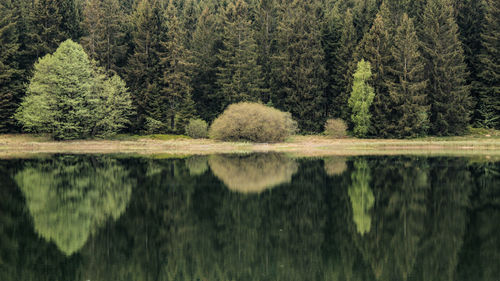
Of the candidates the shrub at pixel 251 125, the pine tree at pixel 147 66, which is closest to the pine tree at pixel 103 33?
the pine tree at pixel 147 66

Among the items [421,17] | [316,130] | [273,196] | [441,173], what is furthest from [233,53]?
[273,196]

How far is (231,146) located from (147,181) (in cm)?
2999

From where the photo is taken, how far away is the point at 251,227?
15188mm

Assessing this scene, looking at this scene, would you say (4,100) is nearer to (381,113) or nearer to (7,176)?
(7,176)

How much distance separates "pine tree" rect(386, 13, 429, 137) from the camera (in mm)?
63781

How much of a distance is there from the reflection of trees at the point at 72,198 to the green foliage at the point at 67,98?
26.4 meters

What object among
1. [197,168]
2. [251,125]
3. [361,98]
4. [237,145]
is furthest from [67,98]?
[361,98]

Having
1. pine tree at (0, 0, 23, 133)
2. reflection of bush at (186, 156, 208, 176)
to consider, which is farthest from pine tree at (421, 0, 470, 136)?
pine tree at (0, 0, 23, 133)

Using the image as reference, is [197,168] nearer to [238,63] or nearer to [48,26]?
[238,63]

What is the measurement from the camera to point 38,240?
543 inches

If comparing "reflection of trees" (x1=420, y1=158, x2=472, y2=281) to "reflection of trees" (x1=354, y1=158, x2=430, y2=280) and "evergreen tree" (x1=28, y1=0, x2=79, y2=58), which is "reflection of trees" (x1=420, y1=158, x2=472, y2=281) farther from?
"evergreen tree" (x1=28, y1=0, x2=79, y2=58)

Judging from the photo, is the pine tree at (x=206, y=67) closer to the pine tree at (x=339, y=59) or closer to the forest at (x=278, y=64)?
the forest at (x=278, y=64)

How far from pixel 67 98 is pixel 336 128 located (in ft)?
110

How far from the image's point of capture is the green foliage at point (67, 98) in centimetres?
5825
